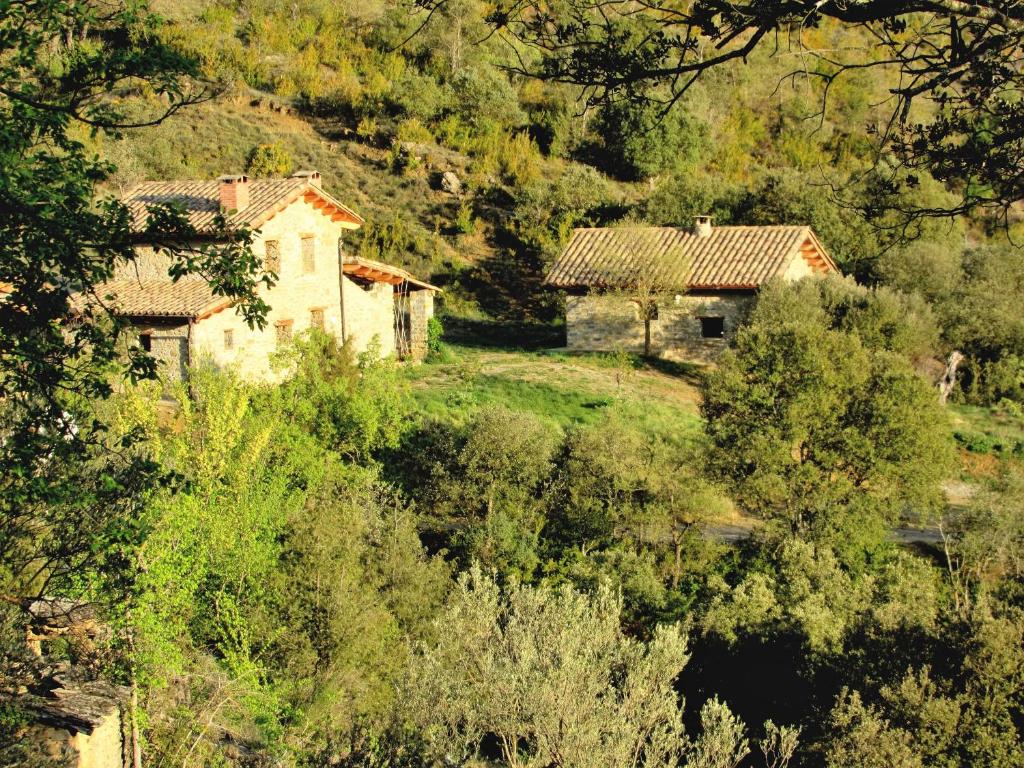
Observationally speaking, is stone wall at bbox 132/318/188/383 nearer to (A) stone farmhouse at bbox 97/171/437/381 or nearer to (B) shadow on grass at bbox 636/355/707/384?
(A) stone farmhouse at bbox 97/171/437/381

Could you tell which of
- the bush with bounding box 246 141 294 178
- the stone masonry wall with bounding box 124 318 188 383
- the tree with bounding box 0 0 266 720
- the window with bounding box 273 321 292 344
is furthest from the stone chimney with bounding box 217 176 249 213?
the tree with bounding box 0 0 266 720

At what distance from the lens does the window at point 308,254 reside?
114 ft

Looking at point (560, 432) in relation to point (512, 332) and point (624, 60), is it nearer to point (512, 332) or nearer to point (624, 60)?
point (512, 332)

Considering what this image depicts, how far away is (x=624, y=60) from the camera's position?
21.4 ft

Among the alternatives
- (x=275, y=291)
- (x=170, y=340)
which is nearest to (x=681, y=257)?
(x=275, y=291)

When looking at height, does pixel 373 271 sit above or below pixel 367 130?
below

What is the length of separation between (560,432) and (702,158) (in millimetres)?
33787

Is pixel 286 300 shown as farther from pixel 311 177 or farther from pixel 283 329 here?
pixel 311 177

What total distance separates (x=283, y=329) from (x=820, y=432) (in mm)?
15958

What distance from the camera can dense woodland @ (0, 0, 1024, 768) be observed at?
948 cm

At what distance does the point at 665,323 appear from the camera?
3897cm

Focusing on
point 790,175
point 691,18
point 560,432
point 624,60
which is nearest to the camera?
point 691,18

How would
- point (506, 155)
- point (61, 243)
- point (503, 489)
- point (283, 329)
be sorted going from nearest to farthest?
point (61, 243) → point (503, 489) → point (283, 329) → point (506, 155)

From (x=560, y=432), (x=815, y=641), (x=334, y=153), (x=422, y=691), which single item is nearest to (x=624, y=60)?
(x=422, y=691)
